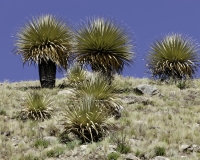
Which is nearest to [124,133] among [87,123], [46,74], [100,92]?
[87,123]

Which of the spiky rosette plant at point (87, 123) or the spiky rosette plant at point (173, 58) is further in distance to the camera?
the spiky rosette plant at point (173, 58)

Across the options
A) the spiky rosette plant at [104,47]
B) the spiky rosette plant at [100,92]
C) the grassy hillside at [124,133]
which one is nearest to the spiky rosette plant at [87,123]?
the grassy hillside at [124,133]

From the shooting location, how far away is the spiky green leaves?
1873 centimetres

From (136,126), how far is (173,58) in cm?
847

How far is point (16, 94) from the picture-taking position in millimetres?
16969

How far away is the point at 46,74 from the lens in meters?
19.2

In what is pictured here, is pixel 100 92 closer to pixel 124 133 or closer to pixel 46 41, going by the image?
pixel 124 133

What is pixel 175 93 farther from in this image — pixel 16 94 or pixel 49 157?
pixel 49 157

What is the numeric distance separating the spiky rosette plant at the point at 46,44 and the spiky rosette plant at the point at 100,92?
4.31m

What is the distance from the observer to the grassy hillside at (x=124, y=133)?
11.0 metres

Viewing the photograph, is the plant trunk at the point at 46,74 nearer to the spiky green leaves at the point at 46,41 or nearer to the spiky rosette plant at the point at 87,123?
the spiky green leaves at the point at 46,41

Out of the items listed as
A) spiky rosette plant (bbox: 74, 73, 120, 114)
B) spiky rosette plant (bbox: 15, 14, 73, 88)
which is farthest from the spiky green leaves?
spiky rosette plant (bbox: 74, 73, 120, 114)

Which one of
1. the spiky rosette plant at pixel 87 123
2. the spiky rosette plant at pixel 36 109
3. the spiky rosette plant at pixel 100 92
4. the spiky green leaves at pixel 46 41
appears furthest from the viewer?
the spiky green leaves at pixel 46 41

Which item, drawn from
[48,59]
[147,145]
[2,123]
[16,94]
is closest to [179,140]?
[147,145]
